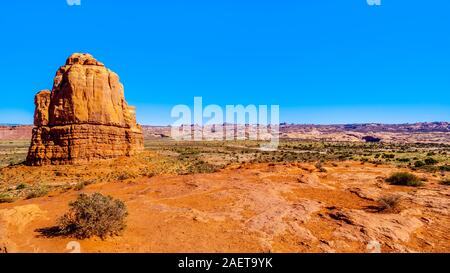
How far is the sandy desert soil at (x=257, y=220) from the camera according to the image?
24.6 ft

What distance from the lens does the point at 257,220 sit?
9828 millimetres

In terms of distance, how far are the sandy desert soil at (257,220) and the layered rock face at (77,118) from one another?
11.9 meters

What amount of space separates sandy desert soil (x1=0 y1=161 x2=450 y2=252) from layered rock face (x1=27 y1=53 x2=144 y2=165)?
11.9m

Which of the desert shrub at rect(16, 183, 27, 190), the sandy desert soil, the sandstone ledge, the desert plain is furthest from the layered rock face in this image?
the sandy desert soil

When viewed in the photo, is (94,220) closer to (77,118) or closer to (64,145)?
(64,145)

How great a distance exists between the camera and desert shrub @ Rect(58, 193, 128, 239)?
7732 mm

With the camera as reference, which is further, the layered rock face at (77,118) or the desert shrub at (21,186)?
the layered rock face at (77,118)

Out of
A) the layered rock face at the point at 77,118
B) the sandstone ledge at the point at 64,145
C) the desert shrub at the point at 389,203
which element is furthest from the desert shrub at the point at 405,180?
the sandstone ledge at the point at 64,145

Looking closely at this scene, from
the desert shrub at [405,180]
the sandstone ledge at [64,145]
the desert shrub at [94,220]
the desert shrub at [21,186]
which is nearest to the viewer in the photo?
the desert shrub at [94,220]

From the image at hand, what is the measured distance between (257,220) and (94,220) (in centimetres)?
526

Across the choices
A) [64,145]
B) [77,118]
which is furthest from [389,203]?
[64,145]

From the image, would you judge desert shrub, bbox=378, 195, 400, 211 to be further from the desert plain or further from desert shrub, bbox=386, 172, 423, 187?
desert shrub, bbox=386, 172, 423, 187

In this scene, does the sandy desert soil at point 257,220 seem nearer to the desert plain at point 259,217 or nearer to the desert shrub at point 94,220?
the desert plain at point 259,217
